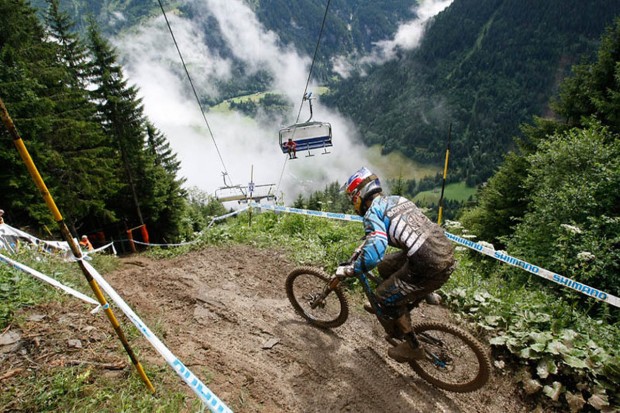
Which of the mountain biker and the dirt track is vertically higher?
the mountain biker

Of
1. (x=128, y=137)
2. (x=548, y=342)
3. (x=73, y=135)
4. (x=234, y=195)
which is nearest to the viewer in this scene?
(x=548, y=342)

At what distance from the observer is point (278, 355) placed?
4672mm

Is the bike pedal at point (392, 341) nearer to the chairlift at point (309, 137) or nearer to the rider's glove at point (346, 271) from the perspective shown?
the rider's glove at point (346, 271)

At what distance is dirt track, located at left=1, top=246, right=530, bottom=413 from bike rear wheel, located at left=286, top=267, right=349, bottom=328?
0.20 meters

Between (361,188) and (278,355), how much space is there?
109 inches

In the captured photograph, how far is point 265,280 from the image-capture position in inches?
277

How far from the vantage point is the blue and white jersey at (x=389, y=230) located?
3.79 m

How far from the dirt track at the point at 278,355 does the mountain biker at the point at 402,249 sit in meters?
0.60

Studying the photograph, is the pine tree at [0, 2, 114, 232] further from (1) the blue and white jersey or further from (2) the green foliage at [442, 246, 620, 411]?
(2) the green foliage at [442, 246, 620, 411]

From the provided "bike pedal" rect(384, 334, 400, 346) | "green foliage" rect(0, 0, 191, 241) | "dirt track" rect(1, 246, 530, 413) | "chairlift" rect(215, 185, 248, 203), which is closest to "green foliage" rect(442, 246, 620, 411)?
"dirt track" rect(1, 246, 530, 413)

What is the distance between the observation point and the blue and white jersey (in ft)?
12.4

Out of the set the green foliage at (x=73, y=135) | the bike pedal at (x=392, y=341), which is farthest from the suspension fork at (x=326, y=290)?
the green foliage at (x=73, y=135)

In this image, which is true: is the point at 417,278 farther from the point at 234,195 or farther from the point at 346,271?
the point at 234,195

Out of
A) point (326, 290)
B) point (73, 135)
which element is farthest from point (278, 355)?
point (73, 135)
